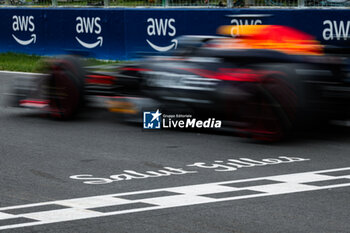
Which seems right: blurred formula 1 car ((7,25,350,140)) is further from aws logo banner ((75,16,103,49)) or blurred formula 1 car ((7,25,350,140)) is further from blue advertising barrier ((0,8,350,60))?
aws logo banner ((75,16,103,49))

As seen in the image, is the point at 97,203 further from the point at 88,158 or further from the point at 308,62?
the point at 308,62

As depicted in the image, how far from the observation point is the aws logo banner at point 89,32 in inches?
798

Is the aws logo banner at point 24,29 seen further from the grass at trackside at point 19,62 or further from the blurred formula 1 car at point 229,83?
the blurred formula 1 car at point 229,83

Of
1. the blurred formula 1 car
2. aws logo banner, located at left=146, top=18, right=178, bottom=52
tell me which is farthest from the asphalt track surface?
aws logo banner, located at left=146, top=18, right=178, bottom=52

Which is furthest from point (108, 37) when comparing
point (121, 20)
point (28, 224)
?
point (28, 224)

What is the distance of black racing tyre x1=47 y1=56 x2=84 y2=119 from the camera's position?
11.4 metres

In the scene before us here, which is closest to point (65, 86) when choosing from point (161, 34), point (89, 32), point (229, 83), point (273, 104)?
point (229, 83)

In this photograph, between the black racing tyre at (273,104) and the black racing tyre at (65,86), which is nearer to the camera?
the black racing tyre at (273,104)

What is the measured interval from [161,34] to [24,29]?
17.5ft

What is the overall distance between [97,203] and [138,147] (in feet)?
9.25

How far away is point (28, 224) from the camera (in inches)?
242

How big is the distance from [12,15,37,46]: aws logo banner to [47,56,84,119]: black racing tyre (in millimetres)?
10641

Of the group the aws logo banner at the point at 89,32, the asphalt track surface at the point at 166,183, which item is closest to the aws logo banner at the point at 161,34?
the aws logo banner at the point at 89,32

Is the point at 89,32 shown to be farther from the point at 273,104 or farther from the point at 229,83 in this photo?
the point at 273,104
